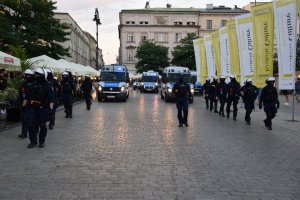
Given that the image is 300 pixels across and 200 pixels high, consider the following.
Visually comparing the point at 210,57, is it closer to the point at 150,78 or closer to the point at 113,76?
the point at 113,76

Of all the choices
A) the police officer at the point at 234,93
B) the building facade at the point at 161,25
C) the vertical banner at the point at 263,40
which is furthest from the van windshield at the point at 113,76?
the building facade at the point at 161,25

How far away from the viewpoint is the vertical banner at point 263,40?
56.4 ft

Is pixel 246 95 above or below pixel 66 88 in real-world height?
below

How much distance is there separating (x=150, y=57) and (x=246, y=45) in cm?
5953

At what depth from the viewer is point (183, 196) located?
5.51 m

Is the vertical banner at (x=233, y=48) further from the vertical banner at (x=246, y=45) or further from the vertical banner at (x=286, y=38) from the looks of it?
the vertical banner at (x=286, y=38)

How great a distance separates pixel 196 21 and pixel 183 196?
8867 cm

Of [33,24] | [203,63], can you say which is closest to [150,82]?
[33,24]

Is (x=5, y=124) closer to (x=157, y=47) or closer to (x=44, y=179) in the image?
(x=44, y=179)

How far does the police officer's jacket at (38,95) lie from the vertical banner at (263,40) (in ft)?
36.1

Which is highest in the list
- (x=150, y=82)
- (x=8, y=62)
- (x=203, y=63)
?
(x=203, y=63)

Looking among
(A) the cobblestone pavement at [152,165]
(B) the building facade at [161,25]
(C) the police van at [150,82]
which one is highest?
(B) the building facade at [161,25]

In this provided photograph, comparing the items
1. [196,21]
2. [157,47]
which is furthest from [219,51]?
[196,21]

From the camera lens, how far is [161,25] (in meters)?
89.6
